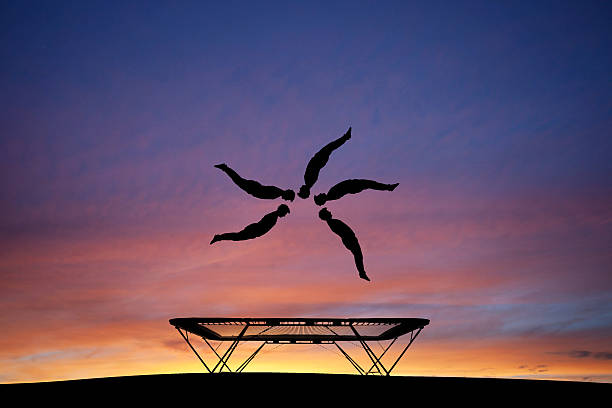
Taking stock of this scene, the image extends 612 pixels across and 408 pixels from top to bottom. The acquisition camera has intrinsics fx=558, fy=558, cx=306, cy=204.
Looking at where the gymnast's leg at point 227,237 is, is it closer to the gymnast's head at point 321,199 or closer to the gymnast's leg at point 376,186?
the gymnast's head at point 321,199

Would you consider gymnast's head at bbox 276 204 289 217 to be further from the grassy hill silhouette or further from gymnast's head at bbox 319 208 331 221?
the grassy hill silhouette

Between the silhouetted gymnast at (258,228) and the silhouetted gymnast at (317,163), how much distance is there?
1.11 feet

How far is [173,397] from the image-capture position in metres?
5.04

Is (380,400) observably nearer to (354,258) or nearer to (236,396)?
(236,396)

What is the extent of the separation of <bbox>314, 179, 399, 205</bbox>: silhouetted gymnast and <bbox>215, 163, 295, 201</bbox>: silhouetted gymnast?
0.38 metres

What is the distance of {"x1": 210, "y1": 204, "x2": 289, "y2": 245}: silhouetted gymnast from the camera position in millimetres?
Result: 6407

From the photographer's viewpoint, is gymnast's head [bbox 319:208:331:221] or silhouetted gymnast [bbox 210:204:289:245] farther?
gymnast's head [bbox 319:208:331:221]

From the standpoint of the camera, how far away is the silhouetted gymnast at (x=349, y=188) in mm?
6254

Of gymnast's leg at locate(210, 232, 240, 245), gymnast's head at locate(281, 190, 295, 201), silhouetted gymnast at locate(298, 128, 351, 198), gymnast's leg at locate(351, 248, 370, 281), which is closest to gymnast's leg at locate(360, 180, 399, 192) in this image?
silhouetted gymnast at locate(298, 128, 351, 198)

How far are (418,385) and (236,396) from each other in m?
1.80

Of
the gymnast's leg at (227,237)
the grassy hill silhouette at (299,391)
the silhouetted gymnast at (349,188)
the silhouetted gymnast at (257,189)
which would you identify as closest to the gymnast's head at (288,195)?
the silhouetted gymnast at (257,189)

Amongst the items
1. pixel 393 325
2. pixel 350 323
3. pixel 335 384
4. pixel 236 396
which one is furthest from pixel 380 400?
pixel 393 325

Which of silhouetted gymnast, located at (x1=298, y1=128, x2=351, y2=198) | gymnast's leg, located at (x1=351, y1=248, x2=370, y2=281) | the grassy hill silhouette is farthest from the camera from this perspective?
gymnast's leg, located at (x1=351, y1=248, x2=370, y2=281)

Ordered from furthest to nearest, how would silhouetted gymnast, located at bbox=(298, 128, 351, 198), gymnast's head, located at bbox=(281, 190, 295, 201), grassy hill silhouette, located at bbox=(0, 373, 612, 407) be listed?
1. gymnast's head, located at bbox=(281, 190, 295, 201)
2. silhouetted gymnast, located at bbox=(298, 128, 351, 198)
3. grassy hill silhouette, located at bbox=(0, 373, 612, 407)
